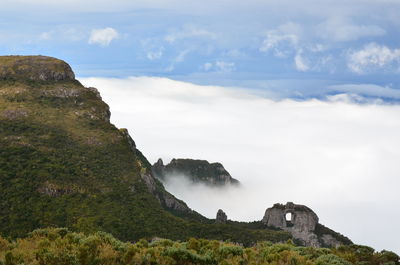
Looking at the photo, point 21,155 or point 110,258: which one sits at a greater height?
point 21,155

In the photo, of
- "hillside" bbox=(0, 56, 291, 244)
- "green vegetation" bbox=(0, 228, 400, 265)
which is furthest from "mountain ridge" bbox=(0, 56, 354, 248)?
"green vegetation" bbox=(0, 228, 400, 265)

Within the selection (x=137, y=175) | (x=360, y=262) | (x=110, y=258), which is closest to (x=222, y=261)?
(x=110, y=258)

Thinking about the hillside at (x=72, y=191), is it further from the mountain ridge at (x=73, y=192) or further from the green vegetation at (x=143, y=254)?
the green vegetation at (x=143, y=254)

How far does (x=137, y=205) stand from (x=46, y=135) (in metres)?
57.5

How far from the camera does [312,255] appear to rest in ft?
114

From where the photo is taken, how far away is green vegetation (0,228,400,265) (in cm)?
2603

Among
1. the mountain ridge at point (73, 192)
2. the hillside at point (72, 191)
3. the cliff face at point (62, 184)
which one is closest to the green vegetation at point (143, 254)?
the hillside at point (72, 191)

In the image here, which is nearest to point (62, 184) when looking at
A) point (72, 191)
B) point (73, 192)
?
point (72, 191)

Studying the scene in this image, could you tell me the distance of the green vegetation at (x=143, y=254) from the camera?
26031mm

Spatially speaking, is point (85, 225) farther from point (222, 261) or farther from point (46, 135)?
point (222, 261)

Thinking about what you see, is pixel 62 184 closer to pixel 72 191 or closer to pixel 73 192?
pixel 72 191

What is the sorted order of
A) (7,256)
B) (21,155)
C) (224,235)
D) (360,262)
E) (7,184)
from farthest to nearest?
1. (224,235)
2. (21,155)
3. (7,184)
4. (360,262)
5. (7,256)

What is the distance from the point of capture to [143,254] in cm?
2877

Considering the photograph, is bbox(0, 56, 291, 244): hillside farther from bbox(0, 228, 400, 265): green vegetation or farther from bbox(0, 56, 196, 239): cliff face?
bbox(0, 228, 400, 265): green vegetation
